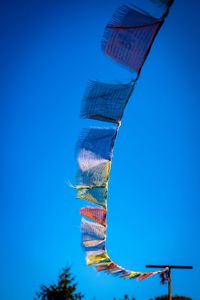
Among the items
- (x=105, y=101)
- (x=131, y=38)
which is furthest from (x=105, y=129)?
(x=131, y=38)

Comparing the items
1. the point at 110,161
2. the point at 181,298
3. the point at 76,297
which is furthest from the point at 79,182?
the point at 181,298

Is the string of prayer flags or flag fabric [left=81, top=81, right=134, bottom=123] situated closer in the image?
the string of prayer flags

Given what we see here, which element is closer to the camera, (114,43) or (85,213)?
(114,43)

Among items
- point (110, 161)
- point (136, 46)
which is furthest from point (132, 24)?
point (110, 161)

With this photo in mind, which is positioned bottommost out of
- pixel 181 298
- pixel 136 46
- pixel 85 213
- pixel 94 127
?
pixel 181 298

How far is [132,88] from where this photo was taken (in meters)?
5.27

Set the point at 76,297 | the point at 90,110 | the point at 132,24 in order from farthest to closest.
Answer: the point at 76,297
the point at 90,110
the point at 132,24

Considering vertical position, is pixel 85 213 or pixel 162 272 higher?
pixel 85 213

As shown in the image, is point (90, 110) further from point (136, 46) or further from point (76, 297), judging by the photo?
point (76, 297)

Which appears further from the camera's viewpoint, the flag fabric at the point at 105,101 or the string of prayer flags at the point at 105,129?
the flag fabric at the point at 105,101

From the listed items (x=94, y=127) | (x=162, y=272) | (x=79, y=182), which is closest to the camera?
(x=94, y=127)

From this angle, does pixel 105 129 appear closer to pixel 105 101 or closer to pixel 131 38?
pixel 105 101

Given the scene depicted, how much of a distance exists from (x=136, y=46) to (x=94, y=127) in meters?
1.85

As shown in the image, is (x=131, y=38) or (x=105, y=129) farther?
(x=105, y=129)
